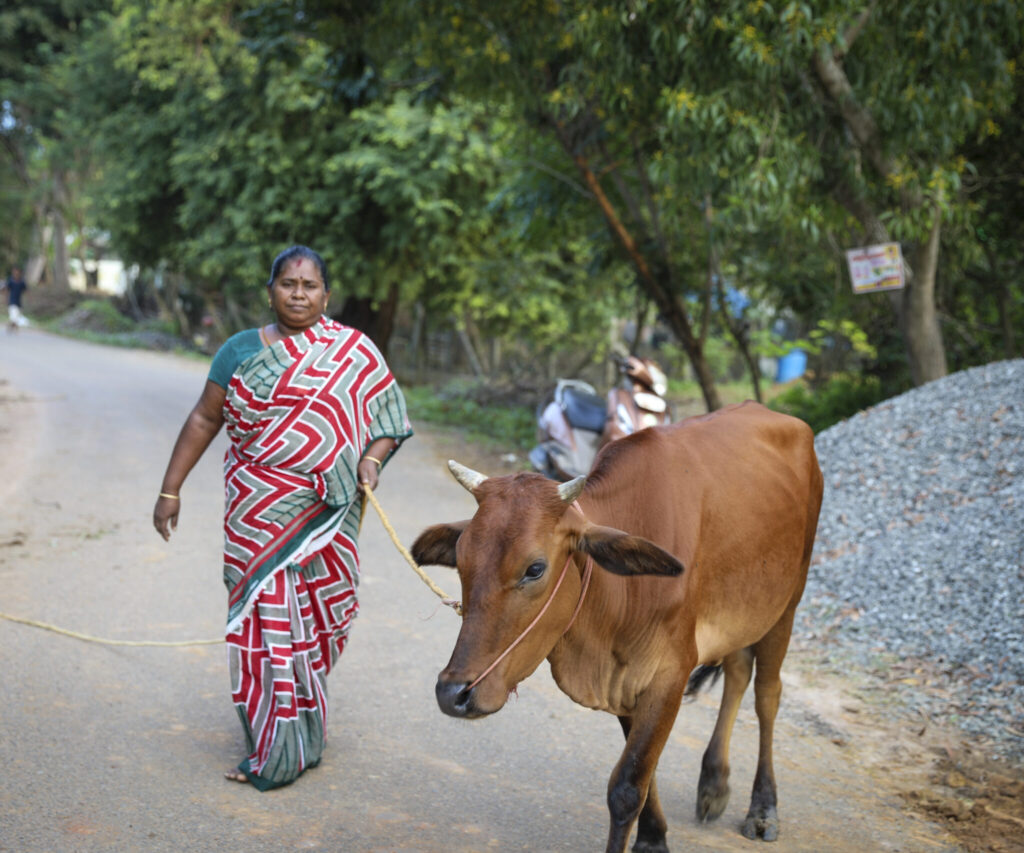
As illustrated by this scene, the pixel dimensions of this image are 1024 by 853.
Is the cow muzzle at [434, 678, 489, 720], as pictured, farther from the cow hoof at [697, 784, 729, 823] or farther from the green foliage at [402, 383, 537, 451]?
the green foliage at [402, 383, 537, 451]

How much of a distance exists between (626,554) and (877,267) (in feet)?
22.8

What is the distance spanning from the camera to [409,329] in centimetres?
2484

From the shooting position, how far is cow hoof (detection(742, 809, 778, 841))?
13.6 ft

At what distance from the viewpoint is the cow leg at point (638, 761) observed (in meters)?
3.43

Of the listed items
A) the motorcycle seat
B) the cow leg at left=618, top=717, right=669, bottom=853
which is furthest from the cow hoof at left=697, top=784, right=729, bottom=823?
the motorcycle seat

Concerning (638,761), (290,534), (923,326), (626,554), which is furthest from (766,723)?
(923,326)

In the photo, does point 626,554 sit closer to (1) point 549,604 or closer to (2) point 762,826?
(1) point 549,604

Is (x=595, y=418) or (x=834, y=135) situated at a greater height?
(x=834, y=135)

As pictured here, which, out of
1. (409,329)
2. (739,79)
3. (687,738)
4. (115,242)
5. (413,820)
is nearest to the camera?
(413,820)

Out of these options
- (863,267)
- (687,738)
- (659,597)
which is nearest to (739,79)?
(863,267)

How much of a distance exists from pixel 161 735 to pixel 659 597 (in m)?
2.40

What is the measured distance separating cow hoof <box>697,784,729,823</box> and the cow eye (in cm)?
159

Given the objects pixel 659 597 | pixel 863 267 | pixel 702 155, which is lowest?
pixel 659 597

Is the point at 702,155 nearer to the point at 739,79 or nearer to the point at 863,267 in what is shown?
the point at 739,79
